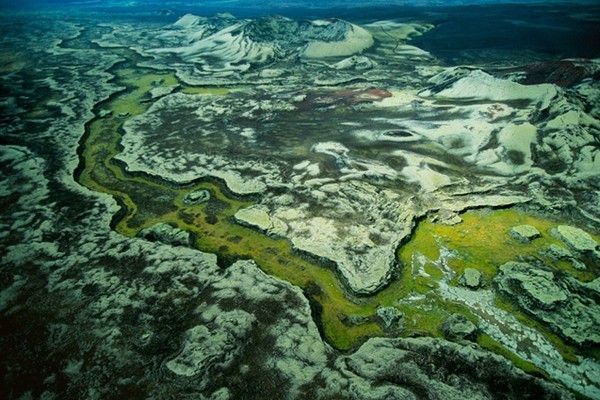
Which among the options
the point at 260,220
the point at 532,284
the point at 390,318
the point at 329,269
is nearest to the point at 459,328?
the point at 390,318

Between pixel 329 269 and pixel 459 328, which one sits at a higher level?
pixel 459 328

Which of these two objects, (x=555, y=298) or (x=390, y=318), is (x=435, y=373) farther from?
(x=555, y=298)

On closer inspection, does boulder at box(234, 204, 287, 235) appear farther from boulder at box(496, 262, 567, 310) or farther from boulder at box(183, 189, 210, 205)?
boulder at box(496, 262, 567, 310)

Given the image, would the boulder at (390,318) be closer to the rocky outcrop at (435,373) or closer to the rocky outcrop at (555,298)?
the rocky outcrop at (435,373)

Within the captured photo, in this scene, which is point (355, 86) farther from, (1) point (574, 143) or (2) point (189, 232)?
(2) point (189, 232)

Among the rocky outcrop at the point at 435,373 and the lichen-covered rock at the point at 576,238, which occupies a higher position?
the lichen-covered rock at the point at 576,238

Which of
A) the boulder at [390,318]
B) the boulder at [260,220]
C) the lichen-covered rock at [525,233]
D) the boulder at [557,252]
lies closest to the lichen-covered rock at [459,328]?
the boulder at [390,318]

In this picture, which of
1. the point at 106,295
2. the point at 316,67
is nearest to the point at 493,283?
the point at 106,295
